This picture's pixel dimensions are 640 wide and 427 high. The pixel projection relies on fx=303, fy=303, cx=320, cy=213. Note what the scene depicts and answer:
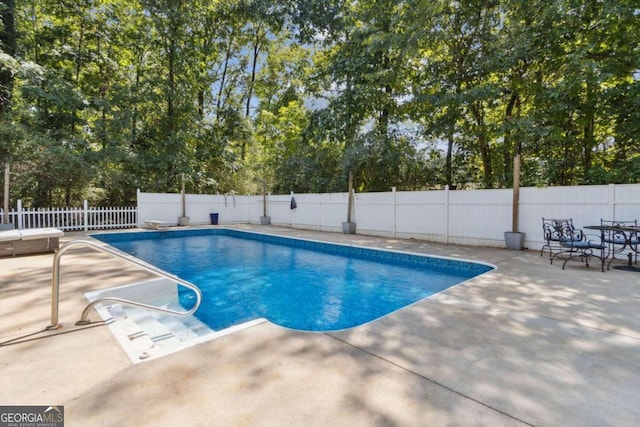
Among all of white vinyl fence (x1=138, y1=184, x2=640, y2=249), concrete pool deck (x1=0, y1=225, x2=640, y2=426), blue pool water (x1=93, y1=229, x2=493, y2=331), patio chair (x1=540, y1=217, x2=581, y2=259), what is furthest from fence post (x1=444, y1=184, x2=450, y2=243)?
concrete pool deck (x1=0, y1=225, x2=640, y2=426)

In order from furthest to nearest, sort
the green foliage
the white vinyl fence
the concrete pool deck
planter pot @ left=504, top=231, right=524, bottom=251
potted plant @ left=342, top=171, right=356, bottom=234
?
1. potted plant @ left=342, top=171, right=356, bottom=234
2. the green foliage
3. planter pot @ left=504, top=231, right=524, bottom=251
4. the white vinyl fence
5. the concrete pool deck

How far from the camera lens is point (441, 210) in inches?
325

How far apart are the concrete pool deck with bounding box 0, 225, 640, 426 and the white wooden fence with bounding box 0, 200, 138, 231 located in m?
8.19

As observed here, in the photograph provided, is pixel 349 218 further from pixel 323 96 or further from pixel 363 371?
pixel 363 371

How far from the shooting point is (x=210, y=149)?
14.6 meters

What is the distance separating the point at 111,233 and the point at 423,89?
11.0m

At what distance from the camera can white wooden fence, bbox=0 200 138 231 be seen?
30.1 ft

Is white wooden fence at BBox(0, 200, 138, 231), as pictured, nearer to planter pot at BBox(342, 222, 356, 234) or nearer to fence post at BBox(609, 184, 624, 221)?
planter pot at BBox(342, 222, 356, 234)

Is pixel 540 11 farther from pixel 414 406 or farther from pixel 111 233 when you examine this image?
pixel 111 233

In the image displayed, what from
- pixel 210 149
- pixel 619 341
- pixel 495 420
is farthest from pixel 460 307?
pixel 210 149

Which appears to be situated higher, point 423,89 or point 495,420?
point 423,89

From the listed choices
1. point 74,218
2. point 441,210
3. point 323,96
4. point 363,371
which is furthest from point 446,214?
point 74,218

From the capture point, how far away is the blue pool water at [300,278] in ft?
13.2

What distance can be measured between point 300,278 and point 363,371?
12.5 feet
